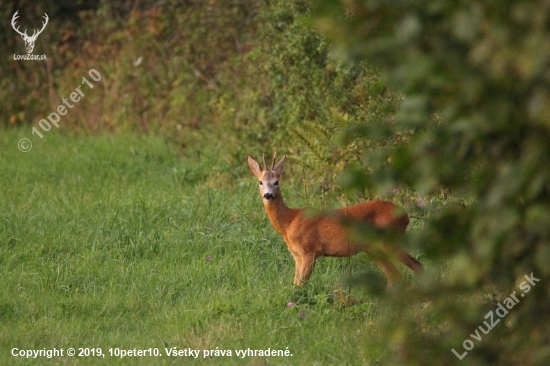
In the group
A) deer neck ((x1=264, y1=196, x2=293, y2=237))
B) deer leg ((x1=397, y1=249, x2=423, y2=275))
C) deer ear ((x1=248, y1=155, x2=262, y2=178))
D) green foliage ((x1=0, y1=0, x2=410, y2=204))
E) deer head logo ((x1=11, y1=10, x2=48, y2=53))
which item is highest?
deer head logo ((x1=11, y1=10, x2=48, y2=53))

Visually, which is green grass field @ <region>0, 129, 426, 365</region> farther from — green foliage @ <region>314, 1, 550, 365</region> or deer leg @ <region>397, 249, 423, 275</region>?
green foliage @ <region>314, 1, 550, 365</region>

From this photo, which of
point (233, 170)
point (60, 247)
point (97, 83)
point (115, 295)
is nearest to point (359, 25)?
point (115, 295)

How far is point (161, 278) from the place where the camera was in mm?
6492

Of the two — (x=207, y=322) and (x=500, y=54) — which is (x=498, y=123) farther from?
(x=207, y=322)

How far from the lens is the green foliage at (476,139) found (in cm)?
238

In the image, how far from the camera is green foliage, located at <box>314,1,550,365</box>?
2.38 metres

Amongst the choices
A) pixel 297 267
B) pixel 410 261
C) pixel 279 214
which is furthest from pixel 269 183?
pixel 410 261

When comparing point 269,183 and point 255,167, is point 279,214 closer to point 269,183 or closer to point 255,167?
point 269,183

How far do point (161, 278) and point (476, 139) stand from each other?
4.17m

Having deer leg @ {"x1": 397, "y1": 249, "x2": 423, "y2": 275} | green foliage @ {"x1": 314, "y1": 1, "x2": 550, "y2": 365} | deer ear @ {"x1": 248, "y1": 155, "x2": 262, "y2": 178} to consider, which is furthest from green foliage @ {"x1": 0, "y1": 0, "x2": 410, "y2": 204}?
green foliage @ {"x1": 314, "y1": 1, "x2": 550, "y2": 365}

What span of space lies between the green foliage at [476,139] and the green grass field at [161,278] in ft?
5.43

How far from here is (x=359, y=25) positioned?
9.51ft

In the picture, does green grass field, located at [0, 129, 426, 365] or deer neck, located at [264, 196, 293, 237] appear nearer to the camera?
green grass field, located at [0, 129, 426, 365]

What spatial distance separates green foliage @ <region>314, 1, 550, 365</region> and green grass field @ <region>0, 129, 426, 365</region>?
166 cm
